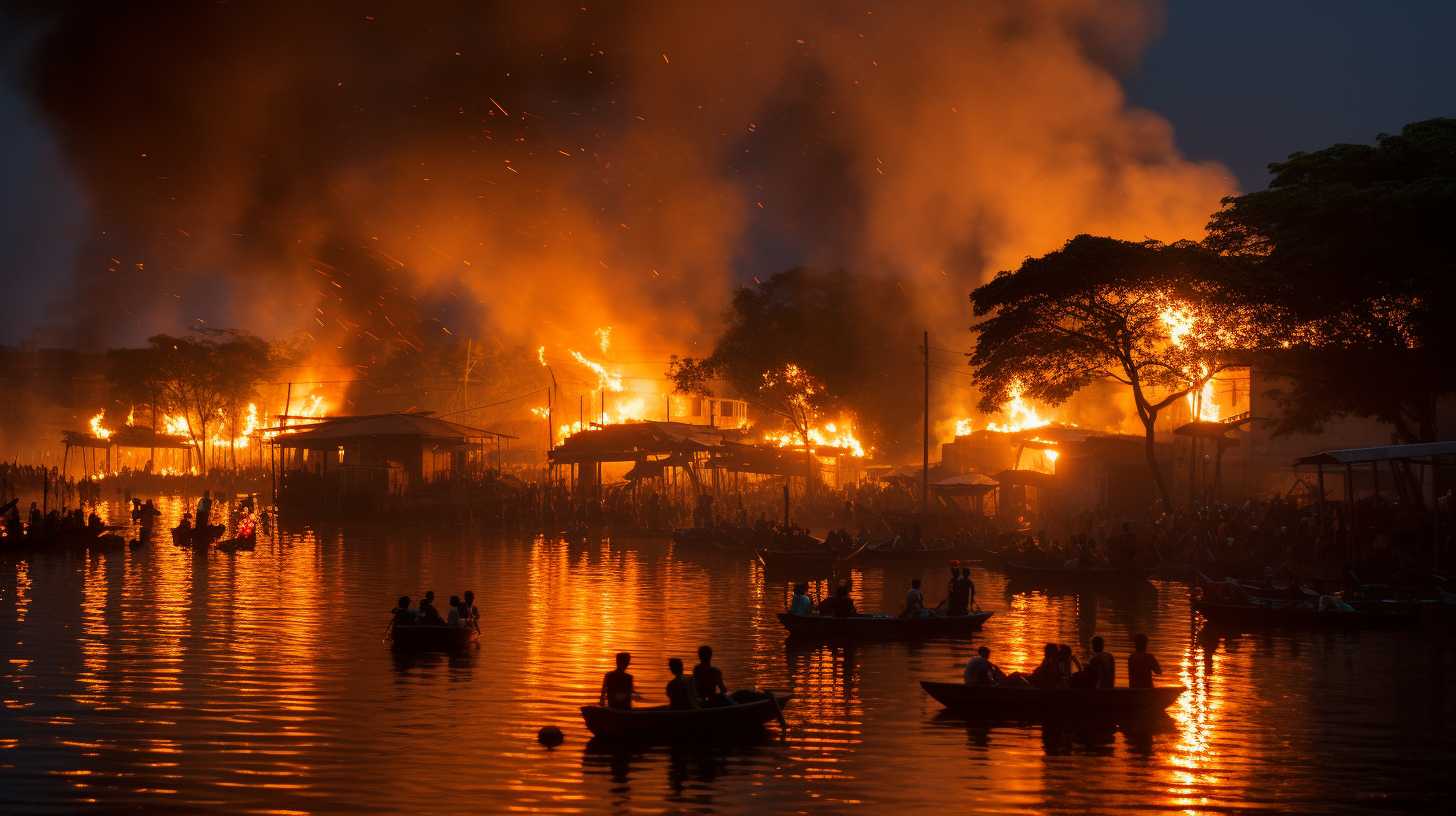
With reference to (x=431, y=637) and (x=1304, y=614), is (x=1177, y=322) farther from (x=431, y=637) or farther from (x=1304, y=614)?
(x=431, y=637)

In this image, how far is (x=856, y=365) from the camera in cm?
7906

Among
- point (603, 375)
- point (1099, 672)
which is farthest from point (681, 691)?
point (603, 375)

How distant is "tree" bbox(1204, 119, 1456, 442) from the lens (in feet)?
134

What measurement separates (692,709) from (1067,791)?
490 centimetres

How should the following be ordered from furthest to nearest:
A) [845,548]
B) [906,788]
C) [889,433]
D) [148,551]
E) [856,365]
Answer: [889,433]
[856,365]
[148,551]
[845,548]
[906,788]

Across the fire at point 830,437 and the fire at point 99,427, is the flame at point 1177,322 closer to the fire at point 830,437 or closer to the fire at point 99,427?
the fire at point 830,437

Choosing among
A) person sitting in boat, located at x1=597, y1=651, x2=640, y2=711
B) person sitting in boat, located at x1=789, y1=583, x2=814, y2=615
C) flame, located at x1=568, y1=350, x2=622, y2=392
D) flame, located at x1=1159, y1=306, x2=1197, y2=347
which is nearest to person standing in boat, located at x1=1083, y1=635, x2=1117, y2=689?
person sitting in boat, located at x1=597, y1=651, x2=640, y2=711

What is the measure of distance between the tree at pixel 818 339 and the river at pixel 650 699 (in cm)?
4080

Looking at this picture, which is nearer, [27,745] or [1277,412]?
[27,745]

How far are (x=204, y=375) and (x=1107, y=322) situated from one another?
251ft

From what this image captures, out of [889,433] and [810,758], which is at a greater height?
[889,433]

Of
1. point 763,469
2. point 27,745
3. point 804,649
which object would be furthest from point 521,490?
point 27,745

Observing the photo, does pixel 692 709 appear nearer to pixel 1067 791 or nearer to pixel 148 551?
pixel 1067 791

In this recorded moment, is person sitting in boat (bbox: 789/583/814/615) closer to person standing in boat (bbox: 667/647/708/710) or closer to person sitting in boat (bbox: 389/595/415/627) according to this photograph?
person sitting in boat (bbox: 389/595/415/627)
